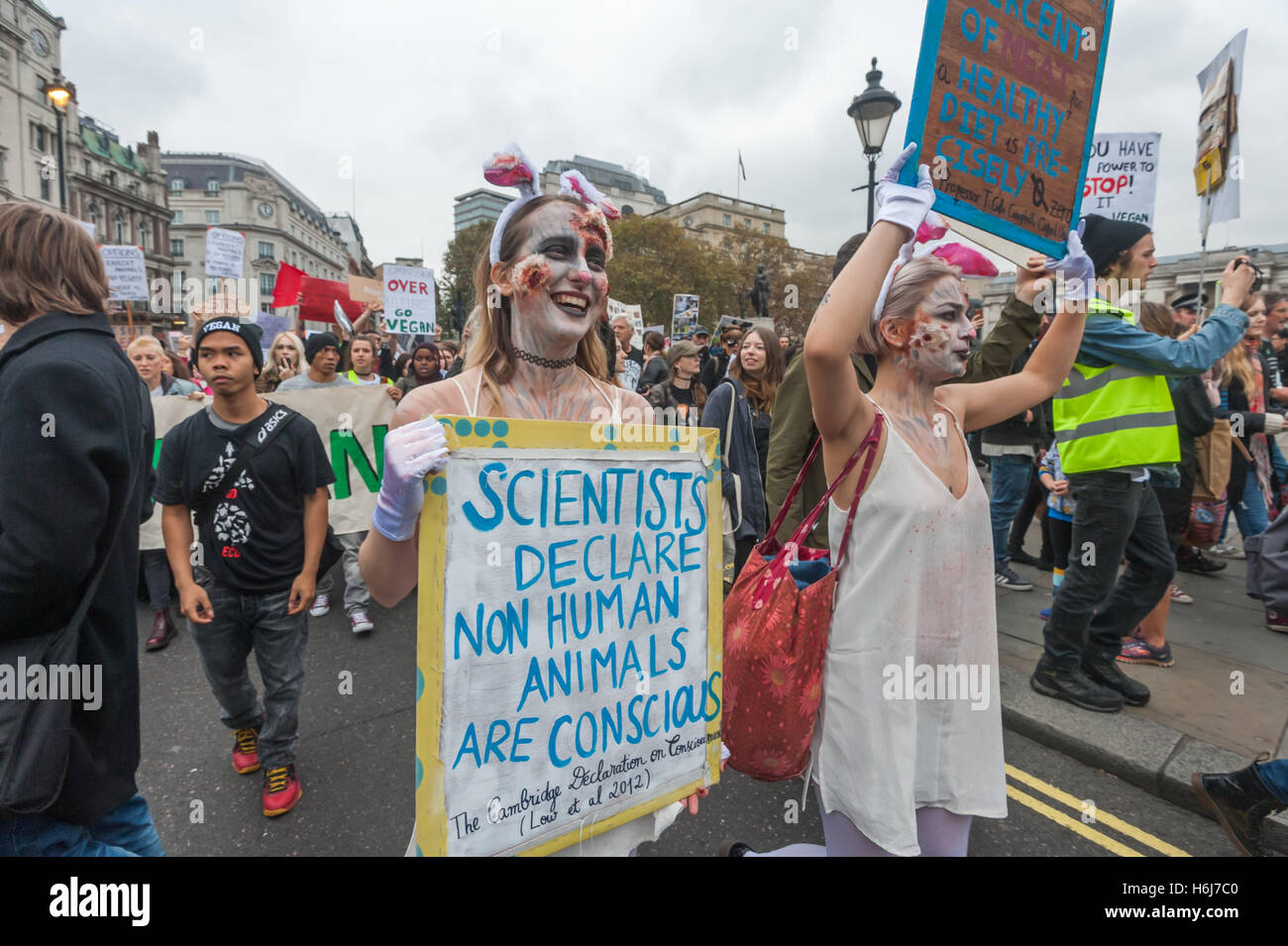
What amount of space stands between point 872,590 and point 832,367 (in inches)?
23.9

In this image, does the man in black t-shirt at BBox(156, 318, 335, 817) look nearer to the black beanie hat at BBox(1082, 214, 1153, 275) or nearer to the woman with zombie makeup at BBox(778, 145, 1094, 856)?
the woman with zombie makeup at BBox(778, 145, 1094, 856)

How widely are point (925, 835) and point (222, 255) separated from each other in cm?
1158

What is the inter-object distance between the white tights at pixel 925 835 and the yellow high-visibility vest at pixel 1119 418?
2.36 meters

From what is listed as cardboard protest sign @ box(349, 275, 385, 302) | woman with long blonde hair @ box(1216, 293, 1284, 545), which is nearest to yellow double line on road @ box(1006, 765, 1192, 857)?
woman with long blonde hair @ box(1216, 293, 1284, 545)

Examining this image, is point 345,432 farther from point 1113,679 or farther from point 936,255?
point 1113,679

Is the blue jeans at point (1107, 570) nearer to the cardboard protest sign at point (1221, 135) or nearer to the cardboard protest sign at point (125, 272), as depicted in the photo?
the cardboard protest sign at point (1221, 135)

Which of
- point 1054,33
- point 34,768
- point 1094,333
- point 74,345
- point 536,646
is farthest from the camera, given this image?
point 1094,333

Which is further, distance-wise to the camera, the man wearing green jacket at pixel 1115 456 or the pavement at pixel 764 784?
the man wearing green jacket at pixel 1115 456

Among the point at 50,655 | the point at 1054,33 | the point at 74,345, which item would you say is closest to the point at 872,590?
the point at 1054,33

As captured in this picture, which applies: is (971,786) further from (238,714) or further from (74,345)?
(238,714)

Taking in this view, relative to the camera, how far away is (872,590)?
175cm

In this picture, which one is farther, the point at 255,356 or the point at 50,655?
the point at 255,356

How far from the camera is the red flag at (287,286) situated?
9.91 metres

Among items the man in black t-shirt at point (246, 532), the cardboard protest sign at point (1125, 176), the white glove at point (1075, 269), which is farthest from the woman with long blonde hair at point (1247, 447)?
the man in black t-shirt at point (246, 532)
